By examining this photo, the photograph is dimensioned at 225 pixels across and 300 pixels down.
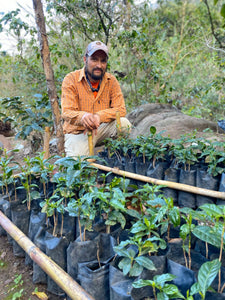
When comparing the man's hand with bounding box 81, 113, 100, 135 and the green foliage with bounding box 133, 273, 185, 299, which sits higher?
the man's hand with bounding box 81, 113, 100, 135

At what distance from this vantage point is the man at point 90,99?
9.43 ft

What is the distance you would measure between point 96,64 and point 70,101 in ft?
1.77

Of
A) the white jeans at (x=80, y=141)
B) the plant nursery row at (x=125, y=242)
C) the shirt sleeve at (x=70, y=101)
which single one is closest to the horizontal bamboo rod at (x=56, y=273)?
the plant nursery row at (x=125, y=242)

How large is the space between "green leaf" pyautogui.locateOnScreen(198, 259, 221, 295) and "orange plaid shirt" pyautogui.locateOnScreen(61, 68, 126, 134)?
2.17 meters

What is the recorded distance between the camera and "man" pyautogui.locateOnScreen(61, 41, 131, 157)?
2873mm

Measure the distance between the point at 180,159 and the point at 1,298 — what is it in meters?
1.80

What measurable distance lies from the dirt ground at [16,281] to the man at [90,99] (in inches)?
59.6

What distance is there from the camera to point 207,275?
2.84 feet

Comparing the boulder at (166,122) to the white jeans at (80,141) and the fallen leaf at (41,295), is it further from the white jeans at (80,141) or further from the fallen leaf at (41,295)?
the fallen leaf at (41,295)

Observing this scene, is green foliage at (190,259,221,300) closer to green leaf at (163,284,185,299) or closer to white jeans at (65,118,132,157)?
green leaf at (163,284,185,299)

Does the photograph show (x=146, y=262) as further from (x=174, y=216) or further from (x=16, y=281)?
(x=16, y=281)

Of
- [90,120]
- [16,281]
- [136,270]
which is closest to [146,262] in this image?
[136,270]

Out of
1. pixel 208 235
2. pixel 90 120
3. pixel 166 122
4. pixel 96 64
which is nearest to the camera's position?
pixel 208 235

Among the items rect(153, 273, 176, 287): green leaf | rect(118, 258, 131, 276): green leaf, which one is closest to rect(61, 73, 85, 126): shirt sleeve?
rect(118, 258, 131, 276): green leaf
